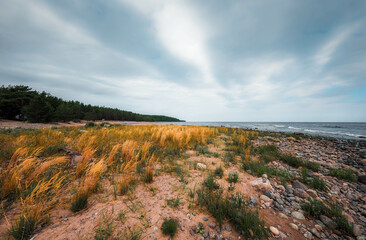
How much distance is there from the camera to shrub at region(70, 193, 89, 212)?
1.96m

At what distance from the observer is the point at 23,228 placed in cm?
145

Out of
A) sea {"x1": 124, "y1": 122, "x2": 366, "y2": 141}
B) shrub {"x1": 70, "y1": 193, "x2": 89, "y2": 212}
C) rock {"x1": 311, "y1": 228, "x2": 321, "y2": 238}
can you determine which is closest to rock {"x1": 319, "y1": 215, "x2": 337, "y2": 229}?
rock {"x1": 311, "y1": 228, "x2": 321, "y2": 238}

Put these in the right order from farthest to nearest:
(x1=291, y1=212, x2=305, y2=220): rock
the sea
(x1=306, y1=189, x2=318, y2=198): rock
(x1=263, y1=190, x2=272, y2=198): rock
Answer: the sea
(x1=306, y1=189, x2=318, y2=198): rock
(x1=263, y1=190, x2=272, y2=198): rock
(x1=291, y1=212, x2=305, y2=220): rock

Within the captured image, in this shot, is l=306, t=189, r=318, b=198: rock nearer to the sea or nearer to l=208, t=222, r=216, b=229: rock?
l=208, t=222, r=216, b=229: rock

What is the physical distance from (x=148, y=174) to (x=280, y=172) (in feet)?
13.1

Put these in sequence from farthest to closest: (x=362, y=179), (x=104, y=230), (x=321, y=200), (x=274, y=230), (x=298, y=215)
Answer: (x=362, y=179) → (x=321, y=200) → (x=298, y=215) → (x=274, y=230) → (x=104, y=230)

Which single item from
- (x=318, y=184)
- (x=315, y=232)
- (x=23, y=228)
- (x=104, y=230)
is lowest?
(x=315, y=232)

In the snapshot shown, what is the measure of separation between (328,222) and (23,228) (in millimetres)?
4461

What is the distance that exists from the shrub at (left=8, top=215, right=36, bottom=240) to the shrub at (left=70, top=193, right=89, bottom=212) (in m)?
0.42

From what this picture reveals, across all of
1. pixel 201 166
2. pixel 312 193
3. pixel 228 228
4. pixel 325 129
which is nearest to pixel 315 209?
pixel 312 193

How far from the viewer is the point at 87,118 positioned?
49094mm

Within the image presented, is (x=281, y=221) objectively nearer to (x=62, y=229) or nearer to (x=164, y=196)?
(x=164, y=196)

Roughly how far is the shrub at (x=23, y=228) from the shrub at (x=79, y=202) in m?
0.42

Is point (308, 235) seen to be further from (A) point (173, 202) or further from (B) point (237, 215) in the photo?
(A) point (173, 202)
